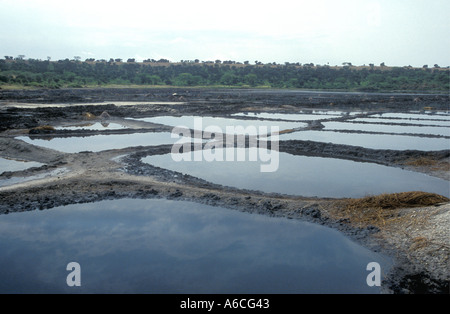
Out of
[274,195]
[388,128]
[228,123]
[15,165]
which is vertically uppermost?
[228,123]

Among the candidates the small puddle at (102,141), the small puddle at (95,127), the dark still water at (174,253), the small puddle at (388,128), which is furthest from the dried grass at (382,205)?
the small puddle at (95,127)

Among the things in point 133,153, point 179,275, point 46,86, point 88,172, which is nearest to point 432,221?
point 179,275

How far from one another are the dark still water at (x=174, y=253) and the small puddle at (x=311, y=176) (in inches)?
95.3

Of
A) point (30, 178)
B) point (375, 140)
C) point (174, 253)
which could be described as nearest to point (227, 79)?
point (375, 140)

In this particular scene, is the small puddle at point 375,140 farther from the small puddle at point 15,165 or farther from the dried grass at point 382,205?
the small puddle at point 15,165

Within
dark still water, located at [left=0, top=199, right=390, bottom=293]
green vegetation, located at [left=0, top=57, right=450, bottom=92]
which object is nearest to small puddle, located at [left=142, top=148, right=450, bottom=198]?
dark still water, located at [left=0, top=199, right=390, bottom=293]

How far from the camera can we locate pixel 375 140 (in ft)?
59.4

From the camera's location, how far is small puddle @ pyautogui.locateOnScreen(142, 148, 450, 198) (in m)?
10.1

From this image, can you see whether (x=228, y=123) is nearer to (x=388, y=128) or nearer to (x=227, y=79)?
(x=388, y=128)

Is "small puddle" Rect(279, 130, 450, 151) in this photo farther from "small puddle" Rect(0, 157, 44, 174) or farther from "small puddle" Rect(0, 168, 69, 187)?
"small puddle" Rect(0, 157, 44, 174)

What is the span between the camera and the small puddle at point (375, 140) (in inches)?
649

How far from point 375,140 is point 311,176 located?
8310mm

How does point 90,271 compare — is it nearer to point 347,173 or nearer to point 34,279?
point 34,279

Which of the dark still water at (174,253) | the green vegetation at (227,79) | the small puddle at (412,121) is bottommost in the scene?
the dark still water at (174,253)
